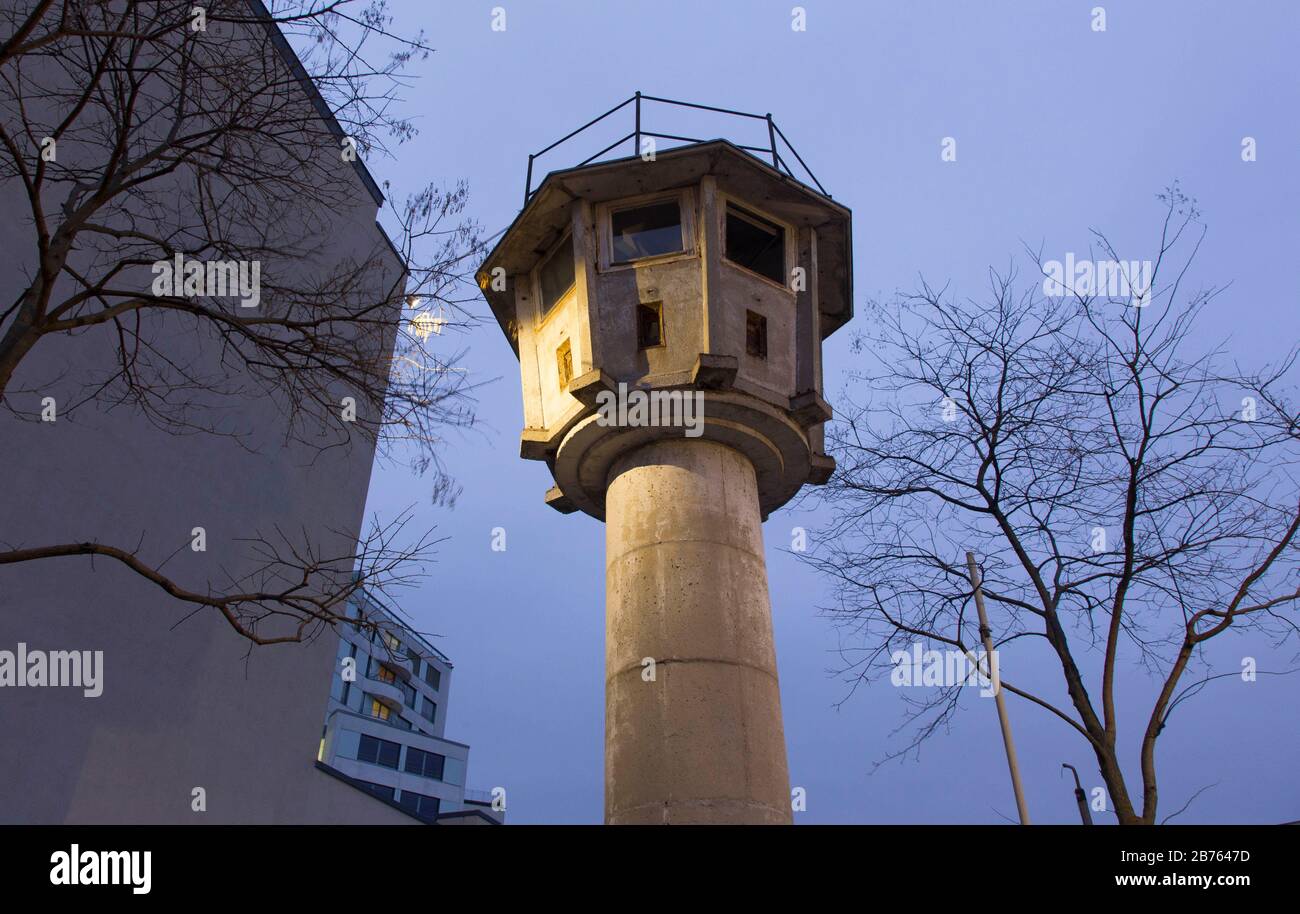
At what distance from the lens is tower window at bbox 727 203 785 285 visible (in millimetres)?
13203

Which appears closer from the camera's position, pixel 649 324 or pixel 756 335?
pixel 649 324

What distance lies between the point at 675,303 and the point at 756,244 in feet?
7.20

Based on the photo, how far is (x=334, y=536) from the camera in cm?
1611

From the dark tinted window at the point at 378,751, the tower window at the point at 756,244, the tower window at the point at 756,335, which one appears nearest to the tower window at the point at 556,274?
the tower window at the point at 756,244

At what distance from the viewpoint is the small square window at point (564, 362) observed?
12.8 metres

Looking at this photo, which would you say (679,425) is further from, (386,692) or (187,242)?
(386,692)

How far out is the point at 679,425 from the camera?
37.7 feet

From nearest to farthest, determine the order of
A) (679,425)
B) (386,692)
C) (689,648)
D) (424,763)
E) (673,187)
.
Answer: (689,648) < (679,425) < (673,187) < (424,763) < (386,692)

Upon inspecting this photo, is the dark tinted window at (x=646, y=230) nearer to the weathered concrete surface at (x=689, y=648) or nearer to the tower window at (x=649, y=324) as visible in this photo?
the tower window at (x=649, y=324)

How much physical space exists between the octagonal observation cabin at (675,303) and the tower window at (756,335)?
0.02m

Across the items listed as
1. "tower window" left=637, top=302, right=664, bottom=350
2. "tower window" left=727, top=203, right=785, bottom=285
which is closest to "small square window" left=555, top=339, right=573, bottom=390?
"tower window" left=637, top=302, right=664, bottom=350

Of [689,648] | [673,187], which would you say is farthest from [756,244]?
[689,648]
